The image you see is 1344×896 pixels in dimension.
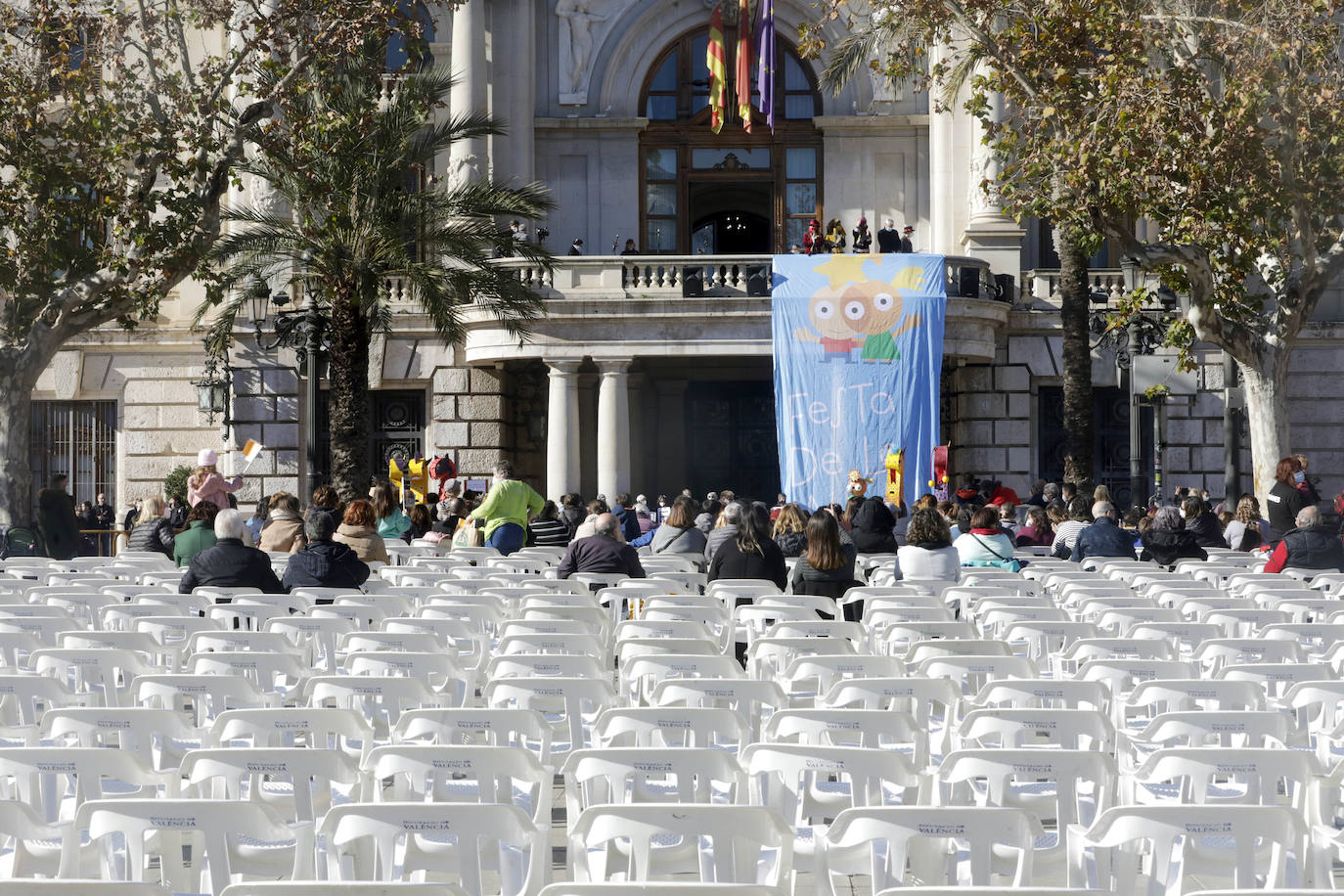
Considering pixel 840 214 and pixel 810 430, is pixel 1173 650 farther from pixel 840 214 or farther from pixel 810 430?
pixel 840 214

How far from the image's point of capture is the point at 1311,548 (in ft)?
48.2

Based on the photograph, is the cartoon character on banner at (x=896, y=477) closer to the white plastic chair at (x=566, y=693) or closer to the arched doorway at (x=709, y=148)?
the arched doorway at (x=709, y=148)

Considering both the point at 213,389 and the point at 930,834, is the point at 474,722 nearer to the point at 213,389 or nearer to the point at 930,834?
the point at 930,834

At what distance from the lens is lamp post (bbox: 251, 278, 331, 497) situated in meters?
24.6

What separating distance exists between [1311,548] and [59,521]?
1530 centimetres

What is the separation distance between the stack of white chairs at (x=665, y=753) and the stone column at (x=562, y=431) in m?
19.5

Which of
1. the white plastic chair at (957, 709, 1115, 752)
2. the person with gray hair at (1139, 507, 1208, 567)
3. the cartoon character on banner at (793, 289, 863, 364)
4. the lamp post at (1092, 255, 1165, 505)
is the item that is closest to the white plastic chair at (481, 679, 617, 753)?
the white plastic chair at (957, 709, 1115, 752)

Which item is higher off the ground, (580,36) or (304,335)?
(580,36)

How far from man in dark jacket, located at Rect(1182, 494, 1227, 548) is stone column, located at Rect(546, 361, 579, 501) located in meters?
13.8

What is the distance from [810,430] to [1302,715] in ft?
63.6

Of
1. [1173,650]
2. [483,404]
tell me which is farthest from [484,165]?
[1173,650]

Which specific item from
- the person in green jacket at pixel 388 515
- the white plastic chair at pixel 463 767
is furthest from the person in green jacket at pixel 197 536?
the white plastic chair at pixel 463 767

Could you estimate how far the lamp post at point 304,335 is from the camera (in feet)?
80.8

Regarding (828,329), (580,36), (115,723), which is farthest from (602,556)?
(580,36)
